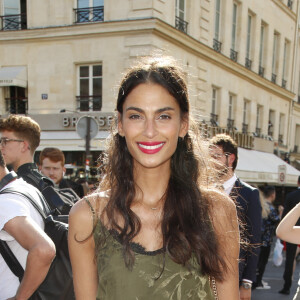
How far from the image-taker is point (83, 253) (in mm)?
1661

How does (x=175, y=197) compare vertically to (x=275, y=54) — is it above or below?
below

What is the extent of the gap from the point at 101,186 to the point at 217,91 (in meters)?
16.1

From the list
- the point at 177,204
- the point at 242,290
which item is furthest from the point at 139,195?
the point at 242,290

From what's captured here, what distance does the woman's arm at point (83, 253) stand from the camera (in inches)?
65.1

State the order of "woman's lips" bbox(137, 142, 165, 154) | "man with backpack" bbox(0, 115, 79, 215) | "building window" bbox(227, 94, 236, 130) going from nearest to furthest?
1. "woman's lips" bbox(137, 142, 165, 154)
2. "man with backpack" bbox(0, 115, 79, 215)
3. "building window" bbox(227, 94, 236, 130)

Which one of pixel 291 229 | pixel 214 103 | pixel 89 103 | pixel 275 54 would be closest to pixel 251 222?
pixel 291 229

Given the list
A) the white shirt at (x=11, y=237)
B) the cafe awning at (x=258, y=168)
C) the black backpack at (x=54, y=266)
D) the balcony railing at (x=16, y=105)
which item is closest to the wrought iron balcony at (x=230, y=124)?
the cafe awning at (x=258, y=168)

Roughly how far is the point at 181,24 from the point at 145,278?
553 inches

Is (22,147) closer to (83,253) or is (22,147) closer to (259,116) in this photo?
(83,253)

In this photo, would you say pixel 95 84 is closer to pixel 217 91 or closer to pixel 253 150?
pixel 217 91

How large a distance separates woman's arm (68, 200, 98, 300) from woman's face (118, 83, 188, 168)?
0.36m

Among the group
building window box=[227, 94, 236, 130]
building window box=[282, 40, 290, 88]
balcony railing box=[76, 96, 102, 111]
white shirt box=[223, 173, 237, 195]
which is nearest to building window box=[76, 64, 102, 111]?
balcony railing box=[76, 96, 102, 111]

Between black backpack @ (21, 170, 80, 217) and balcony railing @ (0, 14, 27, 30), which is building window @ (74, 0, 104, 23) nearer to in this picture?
balcony railing @ (0, 14, 27, 30)

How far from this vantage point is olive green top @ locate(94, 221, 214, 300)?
158 centimetres
